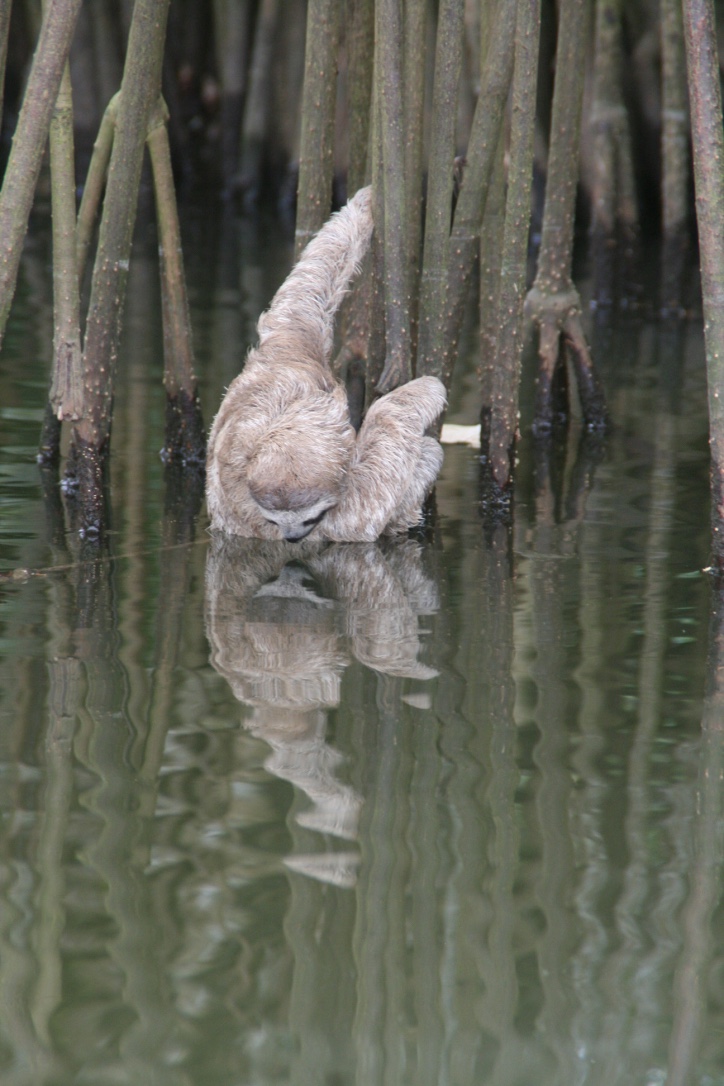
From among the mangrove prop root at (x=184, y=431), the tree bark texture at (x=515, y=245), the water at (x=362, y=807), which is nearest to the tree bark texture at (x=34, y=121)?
the water at (x=362, y=807)

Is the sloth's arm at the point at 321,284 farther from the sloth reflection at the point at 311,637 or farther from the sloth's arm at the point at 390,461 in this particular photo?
the sloth reflection at the point at 311,637

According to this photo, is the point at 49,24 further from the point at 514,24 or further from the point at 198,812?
the point at 198,812

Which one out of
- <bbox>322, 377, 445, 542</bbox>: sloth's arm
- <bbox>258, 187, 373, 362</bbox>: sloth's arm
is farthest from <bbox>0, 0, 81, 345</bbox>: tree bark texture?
<bbox>322, 377, 445, 542</bbox>: sloth's arm

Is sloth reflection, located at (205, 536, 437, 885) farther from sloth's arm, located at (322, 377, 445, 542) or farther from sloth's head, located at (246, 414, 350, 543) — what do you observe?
sloth's head, located at (246, 414, 350, 543)

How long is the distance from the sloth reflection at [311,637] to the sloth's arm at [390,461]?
0.74ft

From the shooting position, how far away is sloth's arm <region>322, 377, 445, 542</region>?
721cm

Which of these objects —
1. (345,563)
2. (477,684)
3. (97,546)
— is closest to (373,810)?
(477,684)

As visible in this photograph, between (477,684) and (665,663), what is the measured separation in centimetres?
84

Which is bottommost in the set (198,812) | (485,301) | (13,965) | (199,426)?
(13,965)

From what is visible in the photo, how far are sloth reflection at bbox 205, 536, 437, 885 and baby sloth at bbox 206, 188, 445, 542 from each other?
0.68 feet

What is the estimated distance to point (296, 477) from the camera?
6.74 meters

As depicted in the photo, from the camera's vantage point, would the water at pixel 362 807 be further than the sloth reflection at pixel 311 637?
No

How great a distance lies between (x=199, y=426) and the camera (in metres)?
9.03

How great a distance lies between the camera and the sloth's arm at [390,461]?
23.6 ft
